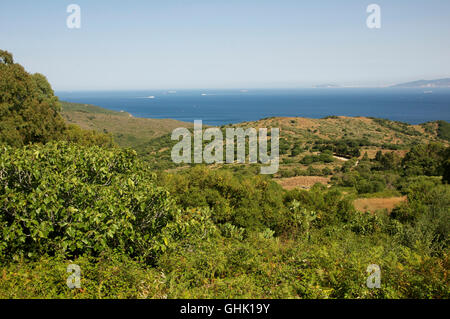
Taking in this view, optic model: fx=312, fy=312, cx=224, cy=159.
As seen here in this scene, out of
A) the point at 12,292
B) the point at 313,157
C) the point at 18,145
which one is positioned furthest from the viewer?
A: the point at 313,157

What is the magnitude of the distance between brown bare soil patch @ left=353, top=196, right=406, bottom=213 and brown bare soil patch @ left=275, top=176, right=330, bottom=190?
28.2 ft

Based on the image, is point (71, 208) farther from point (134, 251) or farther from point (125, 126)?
point (125, 126)

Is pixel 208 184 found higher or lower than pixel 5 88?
lower

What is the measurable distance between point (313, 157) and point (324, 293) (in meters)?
47.9

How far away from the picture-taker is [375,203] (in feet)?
83.2

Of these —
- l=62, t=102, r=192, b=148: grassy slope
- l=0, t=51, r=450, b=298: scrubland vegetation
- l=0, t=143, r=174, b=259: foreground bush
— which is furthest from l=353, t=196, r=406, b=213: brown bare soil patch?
l=62, t=102, r=192, b=148: grassy slope

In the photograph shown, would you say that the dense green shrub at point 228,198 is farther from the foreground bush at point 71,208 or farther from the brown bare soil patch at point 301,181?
the brown bare soil patch at point 301,181

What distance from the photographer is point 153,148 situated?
67.3m

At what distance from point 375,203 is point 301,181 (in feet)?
43.0

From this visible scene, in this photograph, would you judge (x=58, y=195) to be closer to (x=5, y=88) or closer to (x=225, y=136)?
(x=5, y=88)

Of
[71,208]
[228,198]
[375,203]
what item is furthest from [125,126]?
[71,208]

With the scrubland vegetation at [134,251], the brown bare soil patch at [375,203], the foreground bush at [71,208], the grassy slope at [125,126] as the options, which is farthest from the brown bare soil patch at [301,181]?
the grassy slope at [125,126]
